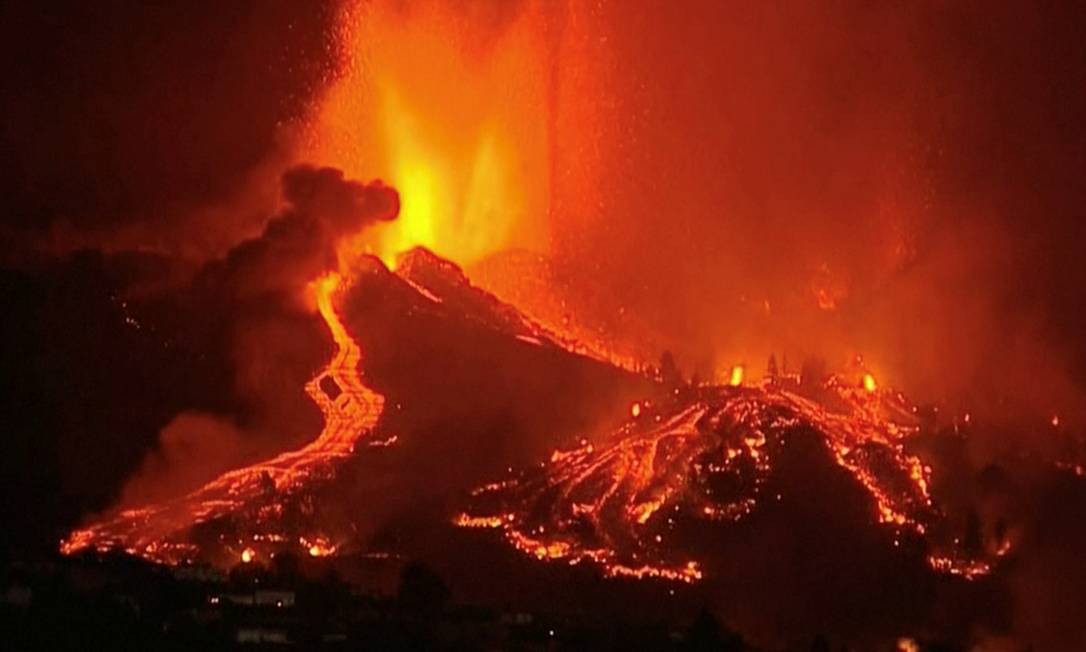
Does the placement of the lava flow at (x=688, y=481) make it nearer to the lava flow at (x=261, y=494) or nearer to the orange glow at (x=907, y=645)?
the lava flow at (x=261, y=494)

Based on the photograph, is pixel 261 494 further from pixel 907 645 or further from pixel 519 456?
pixel 907 645

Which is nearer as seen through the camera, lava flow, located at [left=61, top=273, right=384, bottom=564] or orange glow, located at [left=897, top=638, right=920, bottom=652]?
lava flow, located at [left=61, top=273, right=384, bottom=564]

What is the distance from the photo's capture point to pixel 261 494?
55.4 m

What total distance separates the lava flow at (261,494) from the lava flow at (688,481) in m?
3.05

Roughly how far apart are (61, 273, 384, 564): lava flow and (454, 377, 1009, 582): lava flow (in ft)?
10.0

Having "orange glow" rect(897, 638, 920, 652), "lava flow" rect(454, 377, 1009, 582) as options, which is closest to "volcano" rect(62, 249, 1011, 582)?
"lava flow" rect(454, 377, 1009, 582)

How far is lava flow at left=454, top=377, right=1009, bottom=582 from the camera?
57281 millimetres

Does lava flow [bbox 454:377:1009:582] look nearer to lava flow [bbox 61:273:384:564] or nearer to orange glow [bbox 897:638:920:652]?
lava flow [bbox 61:273:384:564]

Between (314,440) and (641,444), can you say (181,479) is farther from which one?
(641,444)

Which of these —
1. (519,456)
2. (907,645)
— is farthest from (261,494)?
(907,645)

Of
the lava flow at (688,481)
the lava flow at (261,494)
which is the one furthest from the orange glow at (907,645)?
the lava flow at (261,494)

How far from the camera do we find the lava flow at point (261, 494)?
53.2 meters

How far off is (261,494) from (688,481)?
8785 mm

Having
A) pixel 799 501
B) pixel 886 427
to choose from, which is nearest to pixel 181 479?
pixel 799 501
